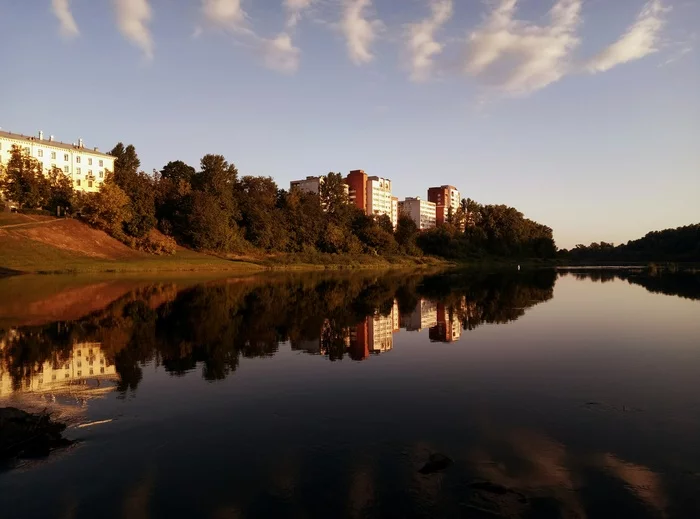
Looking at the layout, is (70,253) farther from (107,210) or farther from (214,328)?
(214,328)

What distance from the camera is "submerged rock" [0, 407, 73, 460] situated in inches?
396

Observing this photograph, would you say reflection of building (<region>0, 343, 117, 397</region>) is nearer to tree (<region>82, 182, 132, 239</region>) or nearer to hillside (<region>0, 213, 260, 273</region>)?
hillside (<region>0, 213, 260, 273</region>)

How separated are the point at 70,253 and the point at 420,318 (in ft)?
230

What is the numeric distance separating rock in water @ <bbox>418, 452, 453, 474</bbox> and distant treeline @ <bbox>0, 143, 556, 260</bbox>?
314 feet

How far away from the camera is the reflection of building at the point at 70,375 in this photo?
574 inches

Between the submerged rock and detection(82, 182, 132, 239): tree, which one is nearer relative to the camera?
the submerged rock

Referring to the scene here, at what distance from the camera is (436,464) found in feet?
31.2

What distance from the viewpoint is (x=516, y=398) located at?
1426 centimetres

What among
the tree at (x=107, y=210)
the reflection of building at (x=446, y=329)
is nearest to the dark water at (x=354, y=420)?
the reflection of building at (x=446, y=329)

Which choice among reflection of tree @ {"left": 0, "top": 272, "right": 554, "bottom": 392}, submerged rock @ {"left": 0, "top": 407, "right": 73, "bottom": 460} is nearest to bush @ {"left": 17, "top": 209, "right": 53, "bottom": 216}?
reflection of tree @ {"left": 0, "top": 272, "right": 554, "bottom": 392}

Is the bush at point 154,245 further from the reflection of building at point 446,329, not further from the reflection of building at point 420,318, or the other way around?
the reflection of building at point 446,329

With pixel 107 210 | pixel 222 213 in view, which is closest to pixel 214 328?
pixel 107 210

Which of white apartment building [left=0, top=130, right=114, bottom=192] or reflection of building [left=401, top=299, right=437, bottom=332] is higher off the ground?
white apartment building [left=0, top=130, right=114, bottom=192]

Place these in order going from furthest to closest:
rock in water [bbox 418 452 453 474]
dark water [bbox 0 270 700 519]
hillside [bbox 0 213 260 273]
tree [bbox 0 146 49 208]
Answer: tree [bbox 0 146 49 208], hillside [bbox 0 213 260 273], rock in water [bbox 418 452 453 474], dark water [bbox 0 270 700 519]
